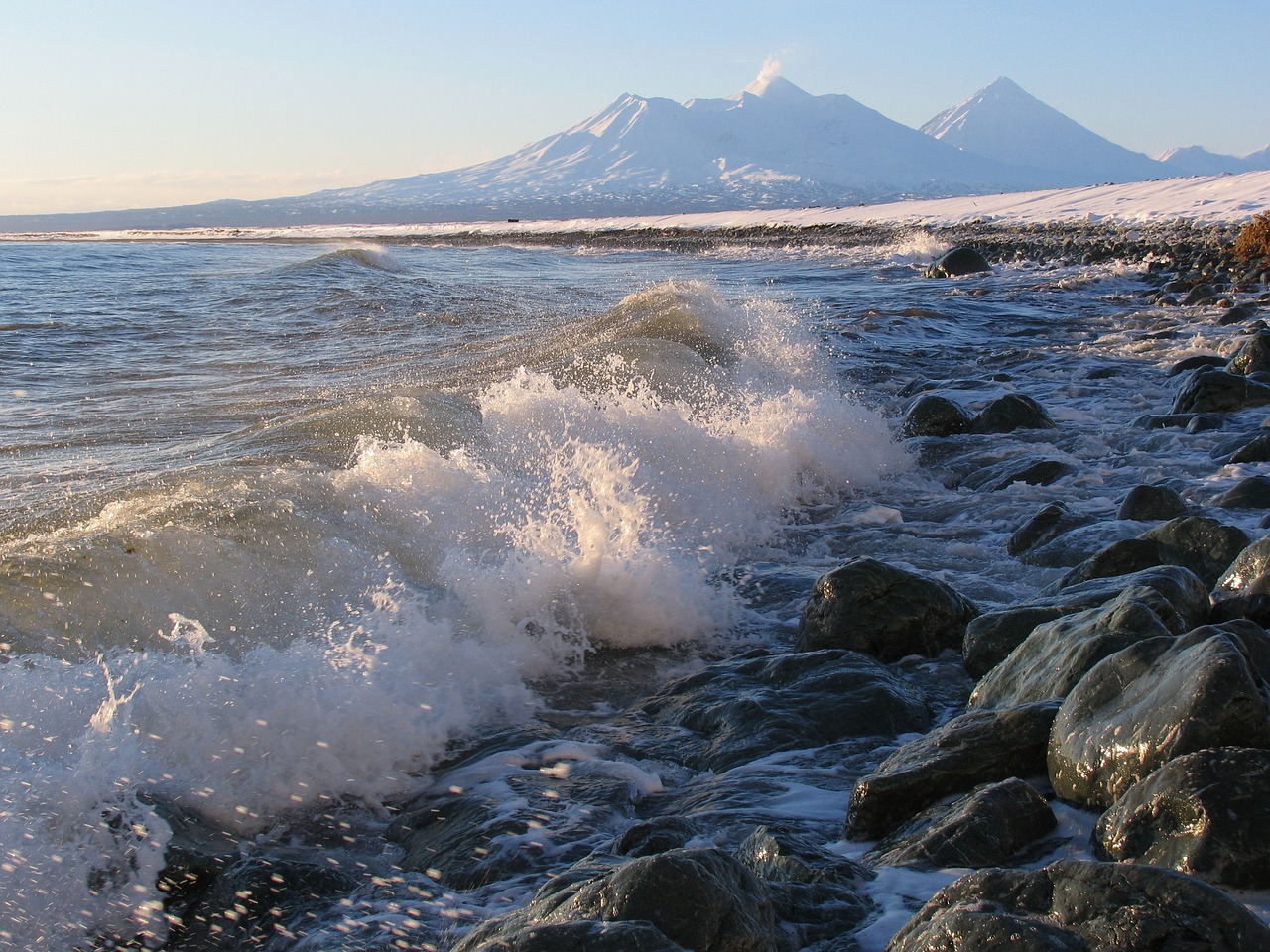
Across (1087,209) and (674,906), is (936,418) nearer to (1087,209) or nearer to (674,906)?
(674,906)

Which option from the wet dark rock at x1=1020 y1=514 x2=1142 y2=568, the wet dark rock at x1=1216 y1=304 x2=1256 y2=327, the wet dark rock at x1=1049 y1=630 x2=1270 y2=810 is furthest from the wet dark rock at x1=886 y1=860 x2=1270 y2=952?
the wet dark rock at x1=1216 y1=304 x2=1256 y2=327

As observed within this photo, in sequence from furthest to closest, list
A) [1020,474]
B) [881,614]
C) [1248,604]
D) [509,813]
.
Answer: [1020,474] → [881,614] → [1248,604] → [509,813]

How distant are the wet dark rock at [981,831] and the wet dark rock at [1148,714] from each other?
0.15 meters

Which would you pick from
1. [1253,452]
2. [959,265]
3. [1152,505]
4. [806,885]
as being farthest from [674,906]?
[959,265]

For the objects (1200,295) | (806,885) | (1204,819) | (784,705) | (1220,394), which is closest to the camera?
(1204,819)

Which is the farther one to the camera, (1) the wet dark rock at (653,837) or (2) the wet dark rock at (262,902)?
(1) the wet dark rock at (653,837)

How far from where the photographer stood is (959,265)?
75.1 ft

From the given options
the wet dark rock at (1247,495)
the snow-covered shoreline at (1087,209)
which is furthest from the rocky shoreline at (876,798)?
the snow-covered shoreline at (1087,209)

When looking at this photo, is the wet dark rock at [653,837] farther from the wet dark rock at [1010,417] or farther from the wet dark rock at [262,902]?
the wet dark rock at [1010,417]

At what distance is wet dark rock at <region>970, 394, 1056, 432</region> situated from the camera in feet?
28.6

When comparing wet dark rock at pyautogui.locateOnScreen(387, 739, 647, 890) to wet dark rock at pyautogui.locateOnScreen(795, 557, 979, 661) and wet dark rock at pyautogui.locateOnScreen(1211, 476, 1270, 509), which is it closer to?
wet dark rock at pyautogui.locateOnScreen(795, 557, 979, 661)


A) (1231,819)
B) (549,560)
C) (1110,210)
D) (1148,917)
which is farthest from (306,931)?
(1110,210)

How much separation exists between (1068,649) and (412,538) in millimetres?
3396

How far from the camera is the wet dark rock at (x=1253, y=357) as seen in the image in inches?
367
